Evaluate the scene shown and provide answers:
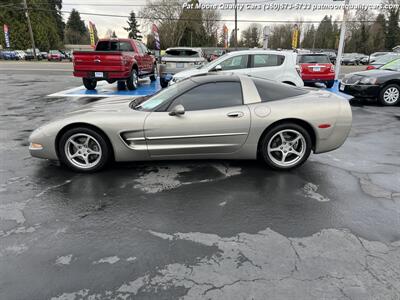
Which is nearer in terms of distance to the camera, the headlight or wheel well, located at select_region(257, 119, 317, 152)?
wheel well, located at select_region(257, 119, 317, 152)

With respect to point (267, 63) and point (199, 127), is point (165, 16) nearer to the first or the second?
point (267, 63)

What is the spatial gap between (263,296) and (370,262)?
1036 mm

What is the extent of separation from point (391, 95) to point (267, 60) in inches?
160

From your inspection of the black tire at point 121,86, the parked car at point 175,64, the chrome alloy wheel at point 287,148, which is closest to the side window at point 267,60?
the parked car at point 175,64

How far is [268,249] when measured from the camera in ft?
9.12

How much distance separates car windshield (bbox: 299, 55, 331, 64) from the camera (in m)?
13.6

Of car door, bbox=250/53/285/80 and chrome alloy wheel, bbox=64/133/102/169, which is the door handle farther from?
car door, bbox=250/53/285/80

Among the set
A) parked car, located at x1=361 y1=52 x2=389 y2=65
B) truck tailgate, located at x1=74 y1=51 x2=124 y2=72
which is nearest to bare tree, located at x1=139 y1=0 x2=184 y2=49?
parked car, located at x1=361 y1=52 x2=389 y2=65

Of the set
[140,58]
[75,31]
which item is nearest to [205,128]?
[140,58]

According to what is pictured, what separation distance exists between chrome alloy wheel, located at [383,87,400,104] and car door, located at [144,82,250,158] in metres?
7.71

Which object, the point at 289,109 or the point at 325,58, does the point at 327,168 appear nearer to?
the point at 289,109

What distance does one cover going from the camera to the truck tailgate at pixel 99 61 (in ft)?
35.8

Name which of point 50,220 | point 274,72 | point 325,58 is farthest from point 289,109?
point 325,58

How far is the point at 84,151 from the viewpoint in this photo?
14.3 ft
